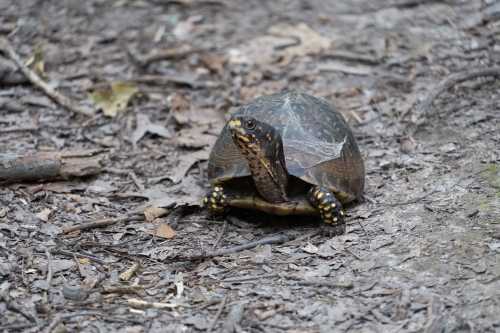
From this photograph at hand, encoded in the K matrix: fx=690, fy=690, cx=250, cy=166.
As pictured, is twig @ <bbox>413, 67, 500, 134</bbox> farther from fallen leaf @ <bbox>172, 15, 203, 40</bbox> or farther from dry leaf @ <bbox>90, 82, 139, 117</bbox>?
fallen leaf @ <bbox>172, 15, 203, 40</bbox>

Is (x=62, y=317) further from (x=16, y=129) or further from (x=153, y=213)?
(x=16, y=129)

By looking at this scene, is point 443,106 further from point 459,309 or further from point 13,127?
point 13,127

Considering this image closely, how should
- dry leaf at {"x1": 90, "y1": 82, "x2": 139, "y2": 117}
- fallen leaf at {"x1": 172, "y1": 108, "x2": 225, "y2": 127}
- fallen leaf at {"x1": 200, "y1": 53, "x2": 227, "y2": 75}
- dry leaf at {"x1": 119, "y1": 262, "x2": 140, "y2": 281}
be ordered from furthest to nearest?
fallen leaf at {"x1": 200, "y1": 53, "x2": 227, "y2": 75} < dry leaf at {"x1": 90, "y1": 82, "x2": 139, "y2": 117} < fallen leaf at {"x1": 172, "y1": 108, "x2": 225, "y2": 127} < dry leaf at {"x1": 119, "y1": 262, "x2": 140, "y2": 281}

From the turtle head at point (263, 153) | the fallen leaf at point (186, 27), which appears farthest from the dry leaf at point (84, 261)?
the fallen leaf at point (186, 27)

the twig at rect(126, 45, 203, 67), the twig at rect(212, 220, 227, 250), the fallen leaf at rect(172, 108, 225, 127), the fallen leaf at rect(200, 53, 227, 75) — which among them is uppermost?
the twig at rect(126, 45, 203, 67)

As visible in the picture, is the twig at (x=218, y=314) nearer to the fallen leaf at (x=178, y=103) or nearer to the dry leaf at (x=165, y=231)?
the dry leaf at (x=165, y=231)

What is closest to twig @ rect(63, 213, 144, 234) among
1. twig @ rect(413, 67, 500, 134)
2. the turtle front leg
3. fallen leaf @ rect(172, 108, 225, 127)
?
the turtle front leg

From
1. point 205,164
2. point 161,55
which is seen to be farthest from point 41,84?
point 205,164
